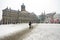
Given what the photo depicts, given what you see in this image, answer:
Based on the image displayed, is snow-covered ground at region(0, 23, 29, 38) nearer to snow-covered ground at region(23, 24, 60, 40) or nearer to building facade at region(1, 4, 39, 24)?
building facade at region(1, 4, 39, 24)

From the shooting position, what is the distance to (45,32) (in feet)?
8.84

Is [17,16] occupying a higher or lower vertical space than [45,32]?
higher

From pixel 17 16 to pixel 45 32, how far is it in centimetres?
77

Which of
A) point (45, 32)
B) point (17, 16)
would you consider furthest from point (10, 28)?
point (45, 32)

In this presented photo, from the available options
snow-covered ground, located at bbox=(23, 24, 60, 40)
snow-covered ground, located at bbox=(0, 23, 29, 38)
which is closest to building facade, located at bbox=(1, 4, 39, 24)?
snow-covered ground, located at bbox=(0, 23, 29, 38)

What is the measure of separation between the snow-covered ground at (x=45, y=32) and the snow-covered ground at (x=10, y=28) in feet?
0.91

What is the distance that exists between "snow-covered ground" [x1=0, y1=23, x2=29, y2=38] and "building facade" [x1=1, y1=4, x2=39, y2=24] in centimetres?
10

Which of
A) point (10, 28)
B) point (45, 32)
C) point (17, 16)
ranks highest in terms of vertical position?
point (17, 16)

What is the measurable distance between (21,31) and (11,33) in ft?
0.86

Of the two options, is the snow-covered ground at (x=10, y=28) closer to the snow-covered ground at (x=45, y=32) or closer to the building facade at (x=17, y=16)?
the building facade at (x=17, y=16)

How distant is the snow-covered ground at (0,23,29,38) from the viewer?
8.24ft

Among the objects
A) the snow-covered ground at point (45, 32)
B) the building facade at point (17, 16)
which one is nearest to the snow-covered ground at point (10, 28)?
the building facade at point (17, 16)

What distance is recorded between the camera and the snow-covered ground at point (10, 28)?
8.24 ft

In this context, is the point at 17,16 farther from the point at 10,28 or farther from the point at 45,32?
the point at 45,32
